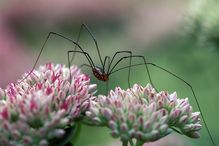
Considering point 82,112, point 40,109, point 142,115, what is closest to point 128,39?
point 82,112

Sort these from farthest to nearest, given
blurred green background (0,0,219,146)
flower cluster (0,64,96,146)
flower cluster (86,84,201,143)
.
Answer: blurred green background (0,0,219,146) → flower cluster (86,84,201,143) → flower cluster (0,64,96,146)

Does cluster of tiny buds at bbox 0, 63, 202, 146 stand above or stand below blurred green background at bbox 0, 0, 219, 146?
below

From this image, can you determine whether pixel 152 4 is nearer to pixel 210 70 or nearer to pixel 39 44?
pixel 39 44

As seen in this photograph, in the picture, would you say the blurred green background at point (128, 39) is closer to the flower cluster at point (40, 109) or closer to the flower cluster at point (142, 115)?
the flower cluster at point (142, 115)

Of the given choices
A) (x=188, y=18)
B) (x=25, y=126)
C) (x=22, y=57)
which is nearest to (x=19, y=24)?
(x=22, y=57)

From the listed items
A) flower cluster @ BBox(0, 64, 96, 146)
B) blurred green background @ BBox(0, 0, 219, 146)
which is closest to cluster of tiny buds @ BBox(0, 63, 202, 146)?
flower cluster @ BBox(0, 64, 96, 146)

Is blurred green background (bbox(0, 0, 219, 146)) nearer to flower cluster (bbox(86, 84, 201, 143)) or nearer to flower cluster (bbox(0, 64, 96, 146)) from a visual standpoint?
flower cluster (bbox(86, 84, 201, 143))
